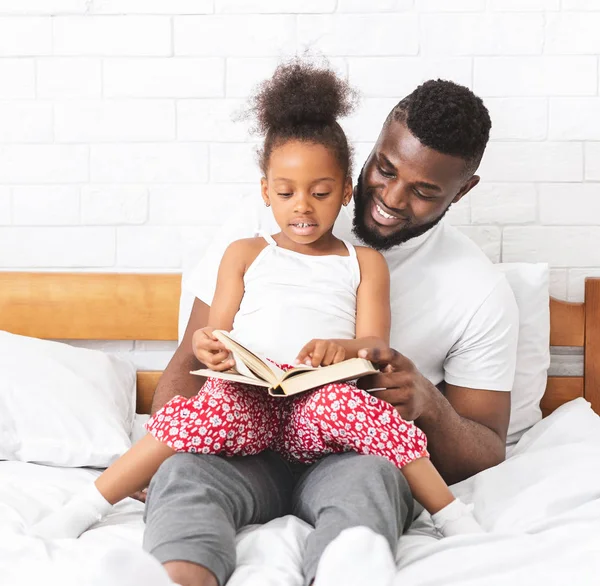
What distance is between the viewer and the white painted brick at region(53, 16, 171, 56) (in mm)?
2014

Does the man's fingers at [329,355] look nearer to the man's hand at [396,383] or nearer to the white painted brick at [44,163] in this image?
the man's hand at [396,383]

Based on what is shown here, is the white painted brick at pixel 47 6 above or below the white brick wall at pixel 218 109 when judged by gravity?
above

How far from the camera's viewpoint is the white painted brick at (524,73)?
201cm

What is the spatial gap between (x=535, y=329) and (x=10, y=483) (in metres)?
1.19

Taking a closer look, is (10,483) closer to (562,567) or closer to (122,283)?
(122,283)

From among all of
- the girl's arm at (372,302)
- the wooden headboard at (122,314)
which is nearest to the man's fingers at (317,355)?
the girl's arm at (372,302)

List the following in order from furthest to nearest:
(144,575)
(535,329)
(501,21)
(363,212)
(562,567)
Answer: (501,21) → (535,329) → (363,212) → (562,567) → (144,575)

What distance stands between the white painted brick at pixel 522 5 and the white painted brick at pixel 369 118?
1.14 ft

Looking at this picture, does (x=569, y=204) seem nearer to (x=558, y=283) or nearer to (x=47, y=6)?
(x=558, y=283)

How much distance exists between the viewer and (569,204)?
2.05 metres

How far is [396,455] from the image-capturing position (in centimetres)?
123

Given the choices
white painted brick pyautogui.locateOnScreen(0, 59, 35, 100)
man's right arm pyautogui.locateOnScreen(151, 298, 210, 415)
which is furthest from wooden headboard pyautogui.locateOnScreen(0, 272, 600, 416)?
white painted brick pyautogui.locateOnScreen(0, 59, 35, 100)

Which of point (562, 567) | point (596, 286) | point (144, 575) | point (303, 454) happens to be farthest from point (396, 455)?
point (596, 286)

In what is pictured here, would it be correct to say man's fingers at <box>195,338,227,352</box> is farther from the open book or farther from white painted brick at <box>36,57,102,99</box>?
white painted brick at <box>36,57,102,99</box>
